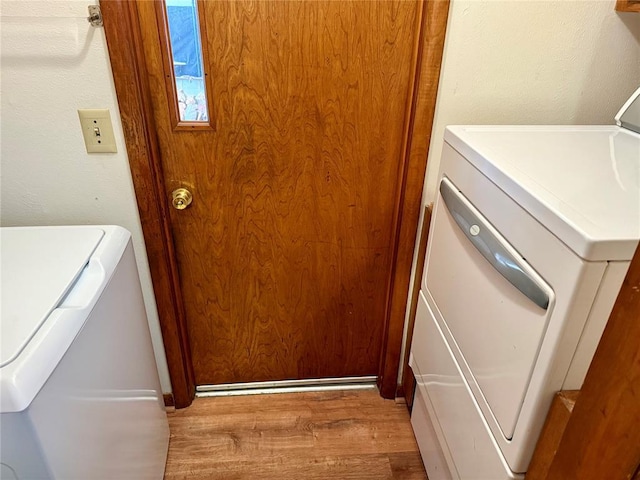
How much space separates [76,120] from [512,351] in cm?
117

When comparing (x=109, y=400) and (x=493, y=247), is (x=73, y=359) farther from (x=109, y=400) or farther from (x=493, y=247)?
(x=493, y=247)

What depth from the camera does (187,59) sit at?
121 centimetres

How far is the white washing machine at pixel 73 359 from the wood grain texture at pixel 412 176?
0.81 meters

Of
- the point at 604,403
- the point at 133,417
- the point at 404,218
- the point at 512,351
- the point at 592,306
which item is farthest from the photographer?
the point at 404,218

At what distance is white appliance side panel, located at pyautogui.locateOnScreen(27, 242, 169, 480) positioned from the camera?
0.80 m

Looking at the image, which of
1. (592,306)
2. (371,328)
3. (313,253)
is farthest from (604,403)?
(371,328)

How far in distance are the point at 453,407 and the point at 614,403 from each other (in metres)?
0.65

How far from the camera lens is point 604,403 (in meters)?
0.55

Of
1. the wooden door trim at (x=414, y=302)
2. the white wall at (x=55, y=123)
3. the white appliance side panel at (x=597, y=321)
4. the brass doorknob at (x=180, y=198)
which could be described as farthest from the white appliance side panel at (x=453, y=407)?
the white wall at (x=55, y=123)

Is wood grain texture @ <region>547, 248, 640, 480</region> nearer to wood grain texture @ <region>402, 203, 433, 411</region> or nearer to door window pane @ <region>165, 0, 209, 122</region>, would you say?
wood grain texture @ <region>402, 203, 433, 411</region>

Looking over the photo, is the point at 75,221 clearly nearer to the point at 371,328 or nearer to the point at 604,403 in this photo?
the point at 371,328

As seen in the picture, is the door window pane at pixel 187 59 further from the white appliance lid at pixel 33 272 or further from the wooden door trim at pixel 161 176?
the white appliance lid at pixel 33 272

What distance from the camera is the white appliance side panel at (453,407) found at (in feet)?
3.15

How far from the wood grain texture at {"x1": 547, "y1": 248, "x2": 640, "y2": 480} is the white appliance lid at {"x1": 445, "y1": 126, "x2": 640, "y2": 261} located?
16 centimetres
